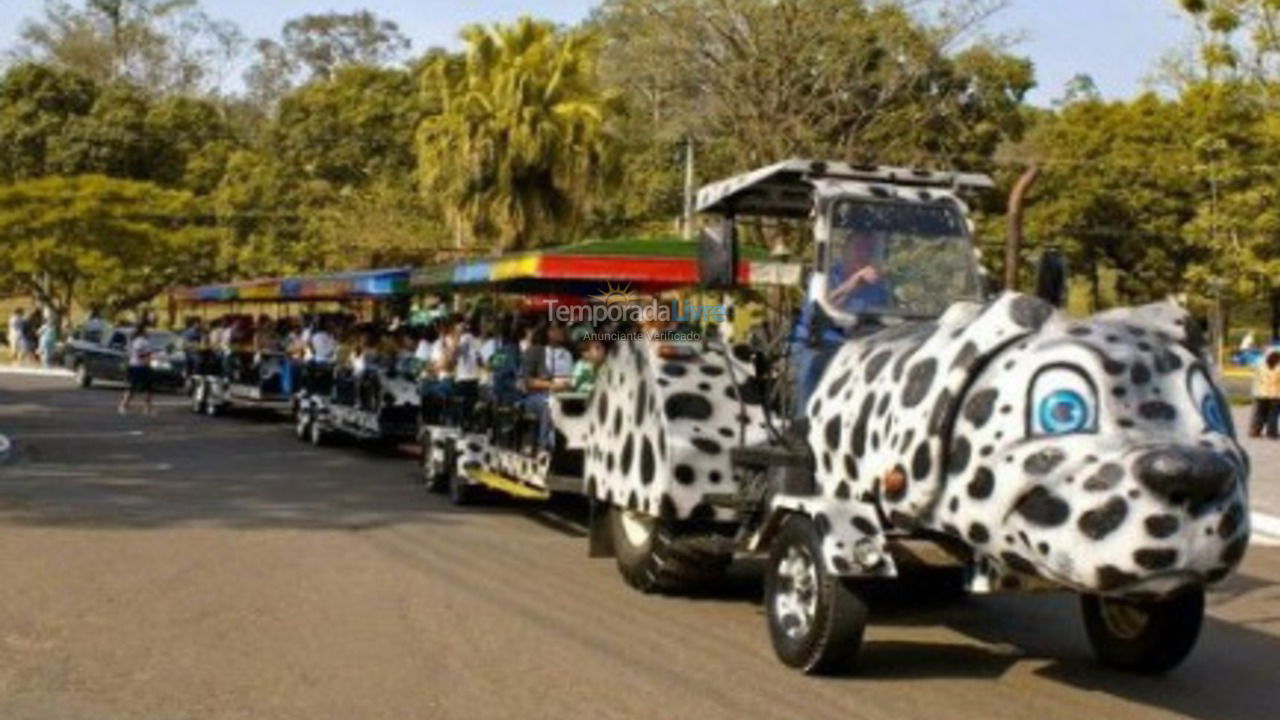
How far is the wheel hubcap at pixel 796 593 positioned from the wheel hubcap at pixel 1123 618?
5.08 ft

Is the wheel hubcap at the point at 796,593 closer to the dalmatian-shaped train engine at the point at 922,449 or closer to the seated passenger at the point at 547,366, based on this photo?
the dalmatian-shaped train engine at the point at 922,449

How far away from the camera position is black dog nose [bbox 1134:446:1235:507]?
249 inches

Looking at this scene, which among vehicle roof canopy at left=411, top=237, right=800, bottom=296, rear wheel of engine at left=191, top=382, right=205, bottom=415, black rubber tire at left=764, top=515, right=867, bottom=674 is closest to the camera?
black rubber tire at left=764, top=515, right=867, bottom=674

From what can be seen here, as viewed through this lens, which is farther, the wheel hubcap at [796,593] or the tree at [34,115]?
the tree at [34,115]

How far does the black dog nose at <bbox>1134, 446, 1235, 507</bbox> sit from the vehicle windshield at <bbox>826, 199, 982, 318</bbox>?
2.82 m

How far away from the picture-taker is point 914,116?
31.5m

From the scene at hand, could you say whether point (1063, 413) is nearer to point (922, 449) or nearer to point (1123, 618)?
point (922, 449)

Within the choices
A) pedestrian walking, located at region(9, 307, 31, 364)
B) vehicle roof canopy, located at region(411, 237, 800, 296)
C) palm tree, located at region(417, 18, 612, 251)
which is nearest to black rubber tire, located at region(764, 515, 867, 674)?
vehicle roof canopy, located at region(411, 237, 800, 296)

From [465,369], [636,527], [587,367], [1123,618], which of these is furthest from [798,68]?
[1123,618]

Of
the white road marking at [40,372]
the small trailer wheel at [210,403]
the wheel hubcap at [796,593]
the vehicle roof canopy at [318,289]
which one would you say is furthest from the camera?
the white road marking at [40,372]

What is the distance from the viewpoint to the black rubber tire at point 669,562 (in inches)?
384

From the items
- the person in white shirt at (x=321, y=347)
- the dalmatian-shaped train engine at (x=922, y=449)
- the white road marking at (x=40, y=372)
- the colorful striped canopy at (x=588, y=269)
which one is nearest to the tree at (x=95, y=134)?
the white road marking at (x=40, y=372)

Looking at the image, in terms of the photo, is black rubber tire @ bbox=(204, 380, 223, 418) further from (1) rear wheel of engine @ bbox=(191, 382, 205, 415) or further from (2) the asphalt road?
(2) the asphalt road

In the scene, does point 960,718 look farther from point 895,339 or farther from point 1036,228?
point 1036,228
